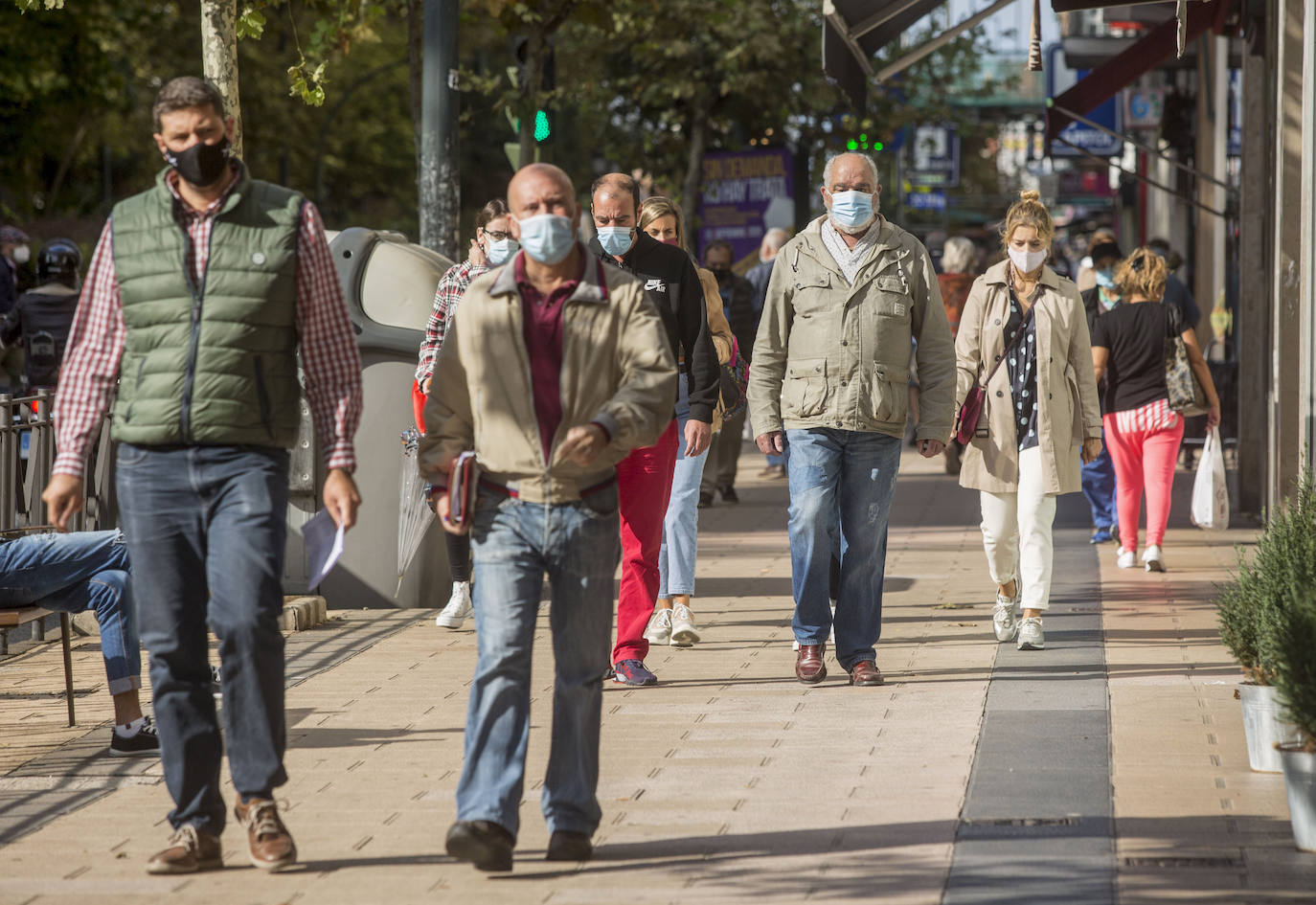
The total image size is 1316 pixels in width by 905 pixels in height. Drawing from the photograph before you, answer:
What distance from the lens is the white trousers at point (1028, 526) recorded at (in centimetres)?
809

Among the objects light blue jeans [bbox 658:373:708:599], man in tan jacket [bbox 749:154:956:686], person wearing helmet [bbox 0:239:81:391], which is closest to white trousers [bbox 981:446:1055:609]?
man in tan jacket [bbox 749:154:956:686]

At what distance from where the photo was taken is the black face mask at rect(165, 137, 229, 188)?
4.79m

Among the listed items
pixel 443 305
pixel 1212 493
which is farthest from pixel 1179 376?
pixel 443 305

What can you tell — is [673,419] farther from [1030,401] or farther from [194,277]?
[194,277]

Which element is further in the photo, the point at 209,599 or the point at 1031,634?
the point at 1031,634

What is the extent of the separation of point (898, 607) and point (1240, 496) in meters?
4.72

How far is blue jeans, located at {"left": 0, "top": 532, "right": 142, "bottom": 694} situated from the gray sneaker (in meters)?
3.68

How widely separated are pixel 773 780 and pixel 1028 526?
2.67m

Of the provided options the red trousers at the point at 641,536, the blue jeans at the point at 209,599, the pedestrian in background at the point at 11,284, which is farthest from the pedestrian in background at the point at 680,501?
the pedestrian in background at the point at 11,284

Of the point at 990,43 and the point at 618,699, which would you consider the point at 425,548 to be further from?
the point at 990,43

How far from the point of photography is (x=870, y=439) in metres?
7.26

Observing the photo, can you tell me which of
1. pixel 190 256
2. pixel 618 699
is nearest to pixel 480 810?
pixel 190 256

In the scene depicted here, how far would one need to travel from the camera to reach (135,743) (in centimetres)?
638

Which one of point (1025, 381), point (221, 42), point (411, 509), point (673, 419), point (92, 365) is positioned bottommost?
point (411, 509)
